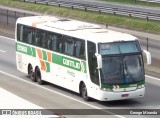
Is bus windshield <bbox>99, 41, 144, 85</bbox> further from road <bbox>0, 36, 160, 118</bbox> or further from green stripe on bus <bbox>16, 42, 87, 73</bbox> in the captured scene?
green stripe on bus <bbox>16, 42, 87, 73</bbox>

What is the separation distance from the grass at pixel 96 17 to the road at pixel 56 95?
23080 millimetres

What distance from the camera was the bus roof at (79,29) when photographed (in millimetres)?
22203

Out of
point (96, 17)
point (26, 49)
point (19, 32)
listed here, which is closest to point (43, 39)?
point (26, 49)

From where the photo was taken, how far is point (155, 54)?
1359 inches

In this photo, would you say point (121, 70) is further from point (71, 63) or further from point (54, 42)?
point (54, 42)

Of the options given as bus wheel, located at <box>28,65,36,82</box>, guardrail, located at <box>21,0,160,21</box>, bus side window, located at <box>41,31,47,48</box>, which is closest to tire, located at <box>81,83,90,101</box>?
bus side window, located at <box>41,31,47,48</box>

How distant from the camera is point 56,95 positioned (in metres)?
24.0

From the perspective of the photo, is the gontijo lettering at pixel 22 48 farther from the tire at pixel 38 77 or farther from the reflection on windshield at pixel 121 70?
the reflection on windshield at pixel 121 70

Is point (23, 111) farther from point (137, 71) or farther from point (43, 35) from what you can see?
point (43, 35)

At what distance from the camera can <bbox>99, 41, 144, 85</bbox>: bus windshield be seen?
21500 millimetres

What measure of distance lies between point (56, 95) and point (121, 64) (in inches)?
147

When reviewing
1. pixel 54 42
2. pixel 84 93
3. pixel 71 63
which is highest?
pixel 54 42

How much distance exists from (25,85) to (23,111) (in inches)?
474

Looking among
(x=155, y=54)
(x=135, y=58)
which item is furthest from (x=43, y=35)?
(x=155, y=54)
